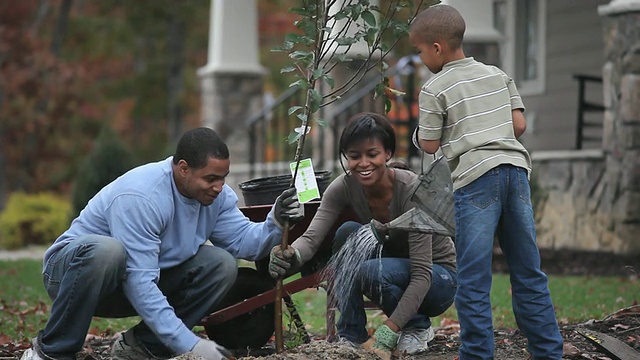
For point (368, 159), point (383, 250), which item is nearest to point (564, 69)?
point (383, 250)

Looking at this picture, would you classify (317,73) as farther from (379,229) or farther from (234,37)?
(234,37)

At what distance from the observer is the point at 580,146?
39.2 feet

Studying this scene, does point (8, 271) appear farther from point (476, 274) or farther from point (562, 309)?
point (476, 274)

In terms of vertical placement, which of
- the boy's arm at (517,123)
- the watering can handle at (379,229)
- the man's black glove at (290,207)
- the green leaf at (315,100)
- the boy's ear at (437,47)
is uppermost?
the boy's ear at (437,47)

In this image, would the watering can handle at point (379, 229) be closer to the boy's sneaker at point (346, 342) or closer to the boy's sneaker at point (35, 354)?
the boy's sneaker at point (346, 342)

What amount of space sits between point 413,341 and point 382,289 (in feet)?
1.21

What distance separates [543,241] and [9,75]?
34.3ft

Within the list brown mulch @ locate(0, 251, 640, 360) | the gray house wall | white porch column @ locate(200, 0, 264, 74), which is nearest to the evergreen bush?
white porch column @ locate(200, 0, 264, 74)

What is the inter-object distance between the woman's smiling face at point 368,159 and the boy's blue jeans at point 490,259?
0.49 metres

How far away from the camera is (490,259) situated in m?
4.26

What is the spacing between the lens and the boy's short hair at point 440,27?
4.35 metres

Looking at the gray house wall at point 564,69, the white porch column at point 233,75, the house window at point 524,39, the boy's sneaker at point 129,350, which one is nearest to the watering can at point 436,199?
the boy's sneaker at point 129,350

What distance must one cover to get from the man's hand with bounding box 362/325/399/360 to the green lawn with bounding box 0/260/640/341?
0.91 meters

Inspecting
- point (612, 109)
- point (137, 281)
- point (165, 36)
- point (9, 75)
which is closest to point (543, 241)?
point (612, 109)
